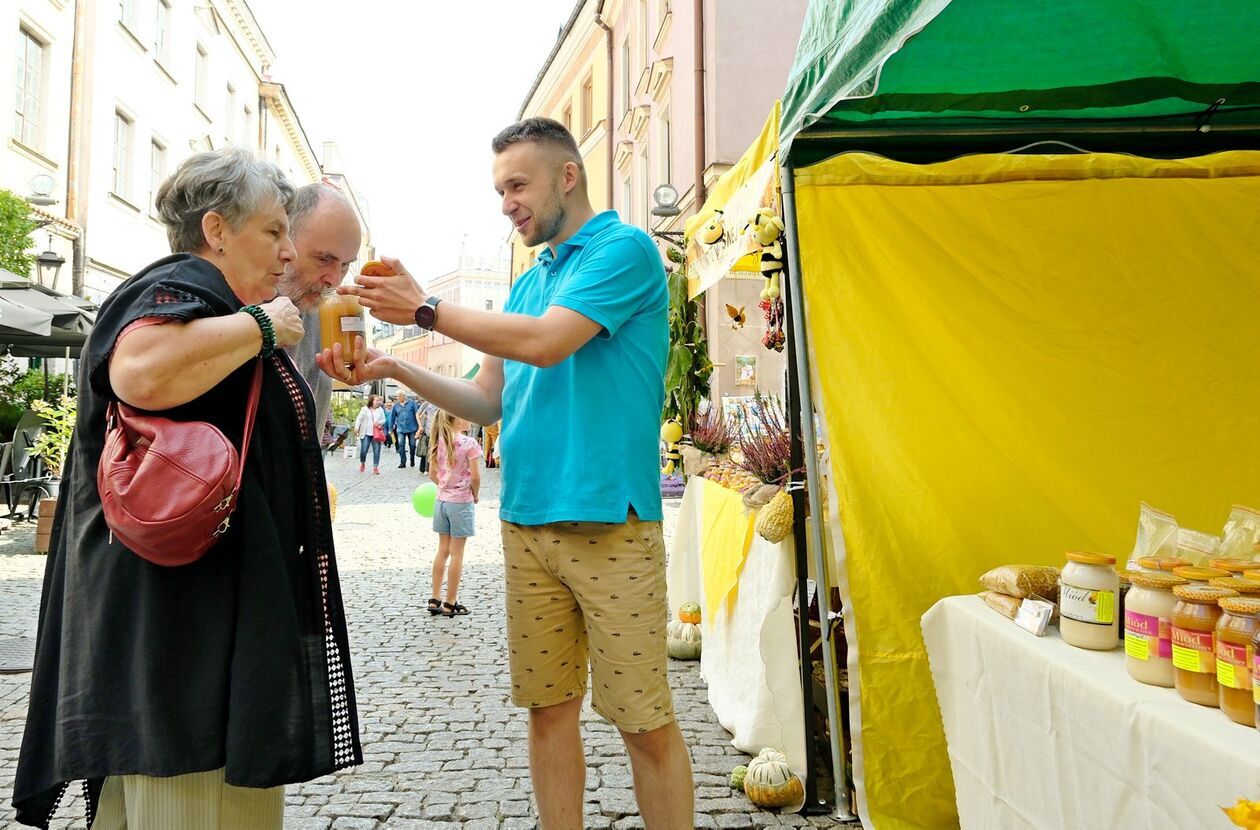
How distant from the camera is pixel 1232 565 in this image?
1752 millimetres

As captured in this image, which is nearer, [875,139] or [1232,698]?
[1232,698]

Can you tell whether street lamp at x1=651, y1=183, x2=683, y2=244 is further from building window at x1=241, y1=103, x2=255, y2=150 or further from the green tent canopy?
building window at x1=241, y1=103, x2=255, y2=150

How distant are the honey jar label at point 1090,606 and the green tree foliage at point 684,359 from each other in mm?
3714

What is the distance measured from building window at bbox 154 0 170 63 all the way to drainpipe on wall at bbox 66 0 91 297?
3.98 m

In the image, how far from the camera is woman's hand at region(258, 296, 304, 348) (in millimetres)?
1629

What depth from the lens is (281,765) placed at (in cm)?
155

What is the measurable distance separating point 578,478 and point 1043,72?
8.01 ft

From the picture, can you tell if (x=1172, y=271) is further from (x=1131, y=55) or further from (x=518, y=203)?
(x=518, y=203)

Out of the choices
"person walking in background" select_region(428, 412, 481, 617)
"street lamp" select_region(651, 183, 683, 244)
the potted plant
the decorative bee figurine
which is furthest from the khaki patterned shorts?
"street lamp" select_region(651, 183, 683, 244)

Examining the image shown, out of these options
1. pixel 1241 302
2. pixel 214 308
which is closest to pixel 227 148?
pixel 214 308

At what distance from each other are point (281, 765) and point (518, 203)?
143 cm

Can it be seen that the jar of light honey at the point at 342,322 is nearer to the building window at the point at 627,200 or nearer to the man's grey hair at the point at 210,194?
the man's grey hair at the point at 210,194

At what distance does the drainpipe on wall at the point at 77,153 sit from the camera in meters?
14.5

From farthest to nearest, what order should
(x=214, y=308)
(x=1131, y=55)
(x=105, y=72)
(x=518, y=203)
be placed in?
(x=105, y=72) < (x=1131, y=55) < (x=518, y=203) < (x=214, y=308)
